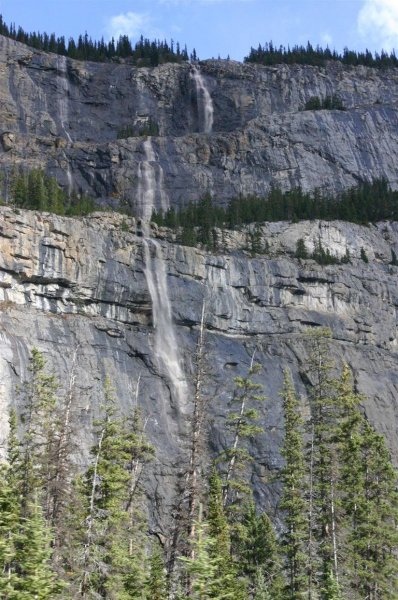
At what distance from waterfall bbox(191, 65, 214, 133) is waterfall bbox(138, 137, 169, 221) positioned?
1472 cm

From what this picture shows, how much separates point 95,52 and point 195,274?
5931cm

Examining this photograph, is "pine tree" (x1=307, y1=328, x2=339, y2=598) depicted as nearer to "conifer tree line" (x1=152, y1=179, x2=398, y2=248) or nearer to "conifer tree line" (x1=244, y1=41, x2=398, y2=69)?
"conifer tree line" (x1=152, y1=179, x2=398, y2=248)

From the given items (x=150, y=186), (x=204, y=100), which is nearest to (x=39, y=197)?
(x=150, y=186)

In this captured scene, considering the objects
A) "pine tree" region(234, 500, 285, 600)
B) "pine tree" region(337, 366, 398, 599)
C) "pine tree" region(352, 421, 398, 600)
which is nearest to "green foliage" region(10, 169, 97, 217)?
"pine tree" region(337, 366, 398, 599)

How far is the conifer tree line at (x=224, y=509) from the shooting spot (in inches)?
1144

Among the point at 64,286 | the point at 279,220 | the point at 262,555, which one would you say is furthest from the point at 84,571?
the point at 279,220

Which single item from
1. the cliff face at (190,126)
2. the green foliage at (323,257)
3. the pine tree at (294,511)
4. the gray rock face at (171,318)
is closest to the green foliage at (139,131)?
the cliff face at (190,126)

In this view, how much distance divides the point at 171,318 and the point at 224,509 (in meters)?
27.5

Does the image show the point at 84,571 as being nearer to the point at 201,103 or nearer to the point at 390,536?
the point at 390,536

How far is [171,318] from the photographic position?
210 feet

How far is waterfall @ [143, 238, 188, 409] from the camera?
6003cm

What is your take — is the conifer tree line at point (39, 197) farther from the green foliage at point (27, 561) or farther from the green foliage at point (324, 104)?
the green foliage at point (27, 561)

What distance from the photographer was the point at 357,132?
100 m

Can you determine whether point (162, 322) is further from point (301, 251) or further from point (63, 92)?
point (63, 92)
